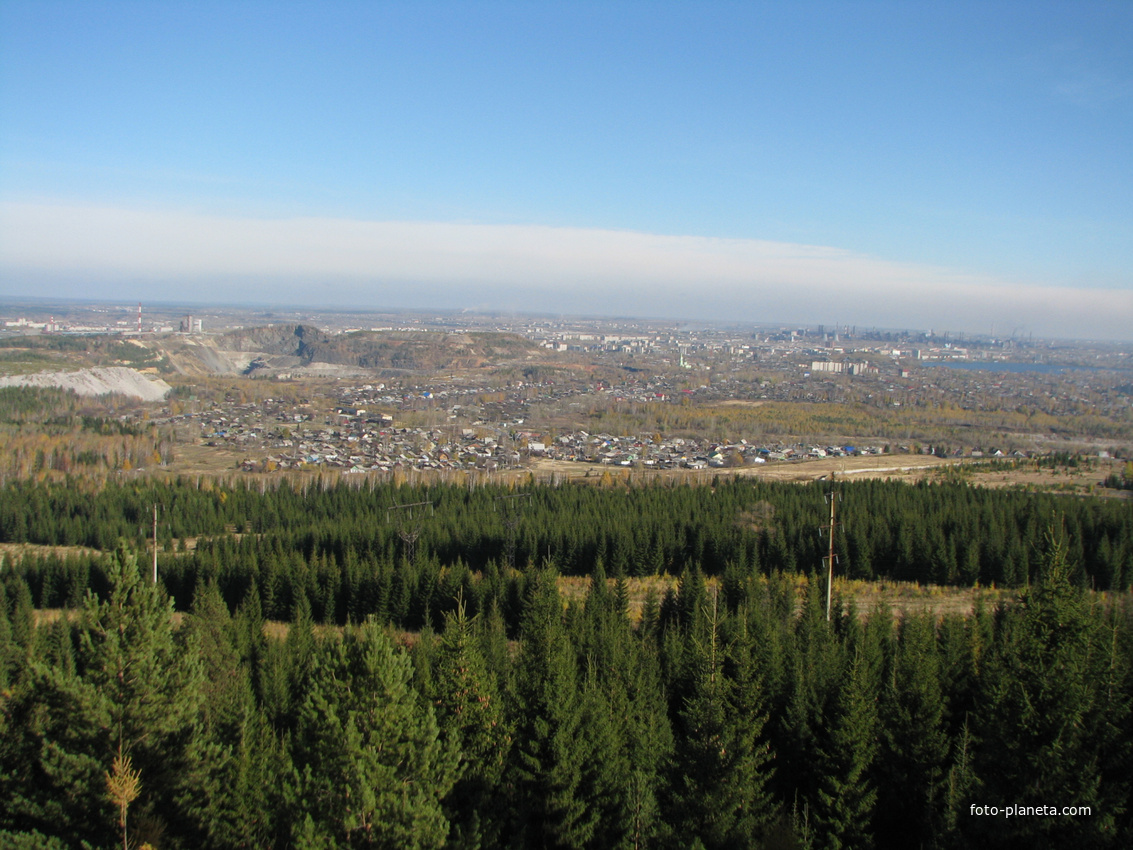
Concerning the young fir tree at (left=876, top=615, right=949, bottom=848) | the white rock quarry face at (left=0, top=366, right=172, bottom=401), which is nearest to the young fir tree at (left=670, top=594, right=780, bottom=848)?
the young fir tree at (left=876, top=615, right=949, bottom=848)

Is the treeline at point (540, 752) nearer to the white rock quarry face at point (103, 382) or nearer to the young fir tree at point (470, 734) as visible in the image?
the young fir tree at point (470, 734)

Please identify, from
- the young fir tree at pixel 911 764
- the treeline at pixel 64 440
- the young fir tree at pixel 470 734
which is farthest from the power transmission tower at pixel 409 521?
the treeline at pixel 64 440

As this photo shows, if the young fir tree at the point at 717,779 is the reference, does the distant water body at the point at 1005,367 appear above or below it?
above

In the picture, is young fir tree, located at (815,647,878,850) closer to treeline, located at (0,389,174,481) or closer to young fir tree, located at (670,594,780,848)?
young fir tree, located at (670,594,780,848)

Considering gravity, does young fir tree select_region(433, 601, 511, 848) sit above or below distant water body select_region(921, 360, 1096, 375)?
below

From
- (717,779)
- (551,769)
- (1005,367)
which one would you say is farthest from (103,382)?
(1005,367)
